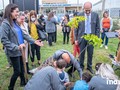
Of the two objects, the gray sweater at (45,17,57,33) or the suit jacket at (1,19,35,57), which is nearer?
the suit jacket at (1,19,35,57)

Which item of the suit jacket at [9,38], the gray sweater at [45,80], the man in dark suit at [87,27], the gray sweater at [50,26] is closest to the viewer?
the gray sweater at [45,80]

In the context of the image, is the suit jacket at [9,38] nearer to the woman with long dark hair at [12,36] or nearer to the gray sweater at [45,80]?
the woman with long dark hair at [12,36]

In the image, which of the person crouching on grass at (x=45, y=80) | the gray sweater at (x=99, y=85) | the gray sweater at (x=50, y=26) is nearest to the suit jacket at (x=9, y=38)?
the person crouching on grass at (x=45, y=80)

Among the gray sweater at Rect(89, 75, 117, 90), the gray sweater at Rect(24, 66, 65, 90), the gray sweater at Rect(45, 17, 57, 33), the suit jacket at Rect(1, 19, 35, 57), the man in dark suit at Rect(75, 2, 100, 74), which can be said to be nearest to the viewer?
the gray sweater at Rect(24, 66, 65, 90)

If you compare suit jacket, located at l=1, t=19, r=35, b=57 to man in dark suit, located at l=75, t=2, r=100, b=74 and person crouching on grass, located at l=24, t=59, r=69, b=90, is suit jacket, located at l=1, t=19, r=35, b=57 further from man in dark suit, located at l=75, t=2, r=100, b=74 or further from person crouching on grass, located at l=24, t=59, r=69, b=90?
man in dark suit, located at l=75, t=2, r=100, b=74

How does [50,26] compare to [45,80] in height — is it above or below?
above

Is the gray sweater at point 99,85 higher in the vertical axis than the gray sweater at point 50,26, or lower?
lower

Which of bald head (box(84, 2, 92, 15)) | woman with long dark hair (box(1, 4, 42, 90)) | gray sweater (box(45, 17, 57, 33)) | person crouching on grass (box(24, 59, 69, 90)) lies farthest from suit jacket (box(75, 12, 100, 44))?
gray sweater (box(45, 17, 57, 33))

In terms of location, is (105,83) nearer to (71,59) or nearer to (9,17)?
(71,59)

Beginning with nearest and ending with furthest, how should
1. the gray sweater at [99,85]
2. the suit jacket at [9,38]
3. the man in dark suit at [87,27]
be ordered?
the gray sweater at [99,85] → the suit jacket at [9,38] → the man in dark suit at [87,27]

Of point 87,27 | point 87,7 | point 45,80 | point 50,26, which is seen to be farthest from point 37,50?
point 50,26

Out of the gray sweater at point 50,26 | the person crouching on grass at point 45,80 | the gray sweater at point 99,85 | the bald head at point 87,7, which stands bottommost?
the gray sweater at point 99,85

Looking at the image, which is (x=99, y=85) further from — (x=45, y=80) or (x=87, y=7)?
(x=87, y=7)

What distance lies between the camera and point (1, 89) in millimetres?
5102
